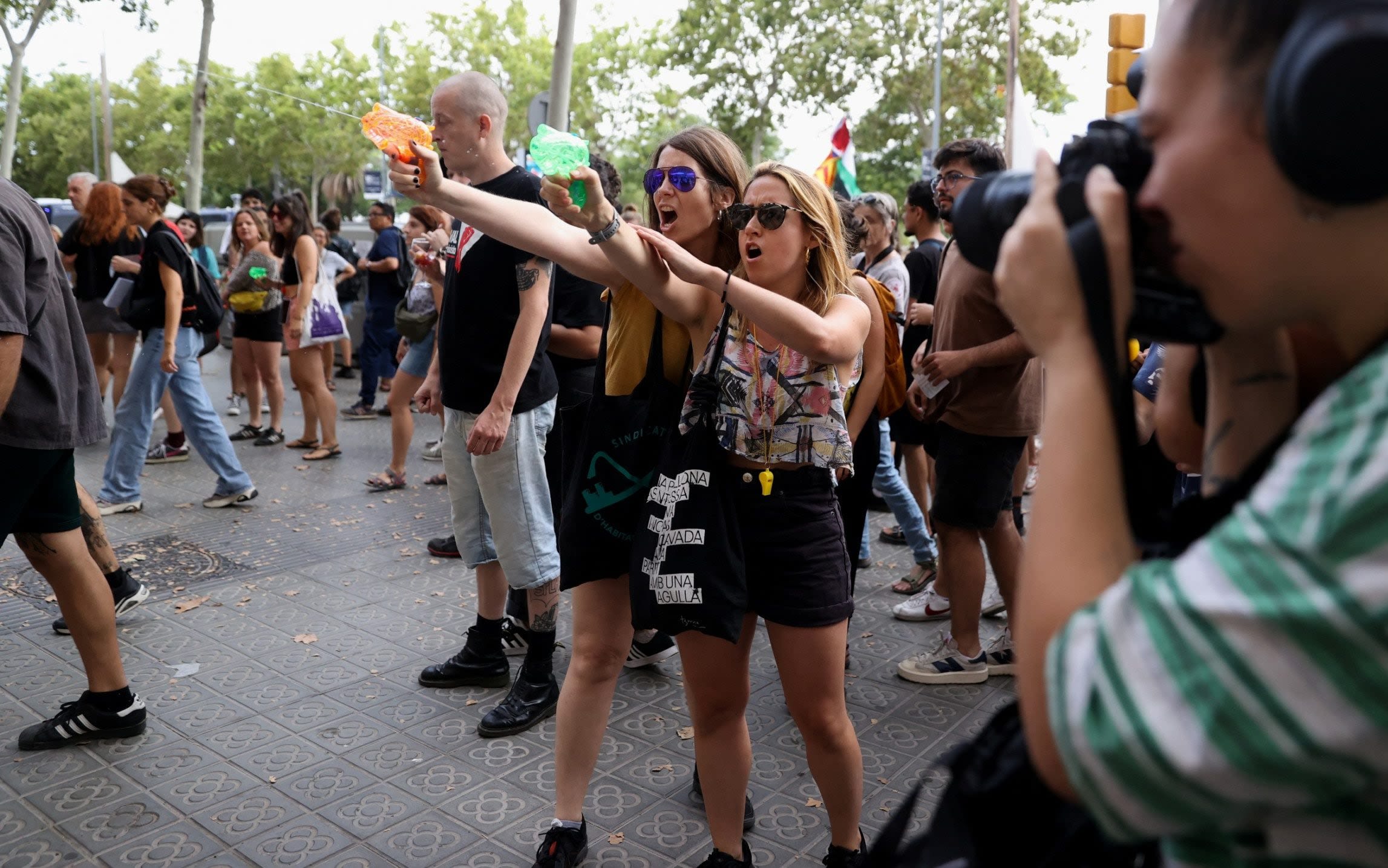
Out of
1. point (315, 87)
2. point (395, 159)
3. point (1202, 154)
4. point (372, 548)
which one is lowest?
point (372, 548)

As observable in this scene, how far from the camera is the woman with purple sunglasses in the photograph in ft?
9.21

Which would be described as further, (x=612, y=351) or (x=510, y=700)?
(x=510, y=700)

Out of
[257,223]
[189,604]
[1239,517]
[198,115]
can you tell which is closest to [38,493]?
[189,604]

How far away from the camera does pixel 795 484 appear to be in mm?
2789

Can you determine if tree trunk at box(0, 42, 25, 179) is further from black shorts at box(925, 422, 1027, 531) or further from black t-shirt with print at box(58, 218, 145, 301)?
black shorts at box(925, 422, 1027, 531)

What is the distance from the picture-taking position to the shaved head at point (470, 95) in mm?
4000

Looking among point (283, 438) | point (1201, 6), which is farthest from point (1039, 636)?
point (283, 438)

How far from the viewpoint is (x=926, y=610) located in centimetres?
549

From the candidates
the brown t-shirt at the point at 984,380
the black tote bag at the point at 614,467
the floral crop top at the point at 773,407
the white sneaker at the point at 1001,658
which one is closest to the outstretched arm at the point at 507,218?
the black tote bag at the point at 614,467

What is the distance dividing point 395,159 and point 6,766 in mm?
2658

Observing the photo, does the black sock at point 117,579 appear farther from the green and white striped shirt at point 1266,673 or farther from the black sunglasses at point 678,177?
the green and white striped shirt at point 1266,673

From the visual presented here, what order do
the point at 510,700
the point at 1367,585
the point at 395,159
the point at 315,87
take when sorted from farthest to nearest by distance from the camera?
the point at 315,87
the point at 510,700
the point at 395,159
the point at 1367,585

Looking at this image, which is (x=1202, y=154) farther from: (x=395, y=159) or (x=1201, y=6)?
(x=395, y=159)

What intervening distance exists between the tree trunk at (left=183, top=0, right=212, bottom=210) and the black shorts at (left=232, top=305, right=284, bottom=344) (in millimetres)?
14228
